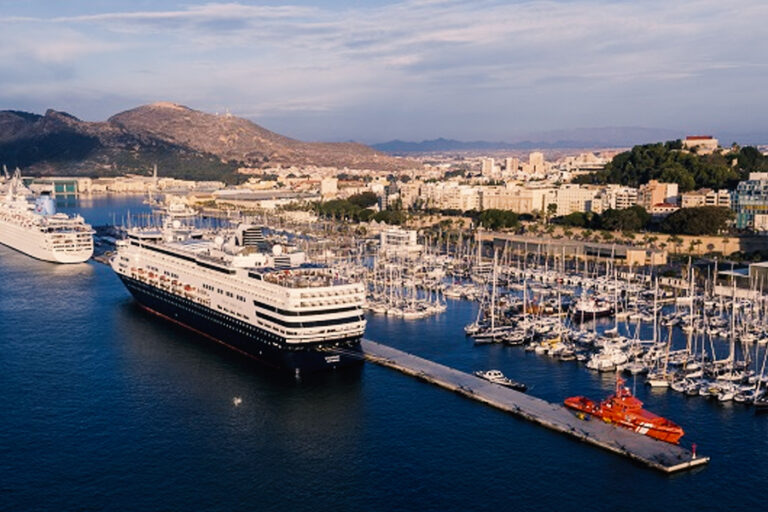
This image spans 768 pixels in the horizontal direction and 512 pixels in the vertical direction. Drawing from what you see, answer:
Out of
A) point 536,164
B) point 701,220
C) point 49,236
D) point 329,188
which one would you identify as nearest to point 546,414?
point 701,220

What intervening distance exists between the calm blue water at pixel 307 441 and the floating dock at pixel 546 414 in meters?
0.35

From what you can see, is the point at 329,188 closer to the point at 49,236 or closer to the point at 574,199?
the point at 574,199

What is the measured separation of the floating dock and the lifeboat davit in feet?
0.73

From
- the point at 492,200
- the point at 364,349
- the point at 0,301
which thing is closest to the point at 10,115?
the point at 492,200

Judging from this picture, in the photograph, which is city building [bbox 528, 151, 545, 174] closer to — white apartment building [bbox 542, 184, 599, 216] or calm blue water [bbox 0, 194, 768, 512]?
white apartment building [bbox 542, 184, 599, 216]

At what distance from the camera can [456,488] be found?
17344 mm

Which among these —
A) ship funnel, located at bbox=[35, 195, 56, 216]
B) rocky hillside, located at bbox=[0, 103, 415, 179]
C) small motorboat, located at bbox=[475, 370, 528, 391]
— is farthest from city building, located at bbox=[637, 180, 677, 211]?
rocky hillside, located at bbox=[0, 103, 415, 179]

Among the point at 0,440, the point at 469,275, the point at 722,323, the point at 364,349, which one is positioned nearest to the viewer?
the point at 0,440

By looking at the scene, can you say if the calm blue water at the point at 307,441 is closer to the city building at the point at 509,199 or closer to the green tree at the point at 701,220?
the green tree at the point at 701,220

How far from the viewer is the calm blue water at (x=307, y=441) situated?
55.6 ft

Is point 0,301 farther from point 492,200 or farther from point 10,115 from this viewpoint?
point 10,115

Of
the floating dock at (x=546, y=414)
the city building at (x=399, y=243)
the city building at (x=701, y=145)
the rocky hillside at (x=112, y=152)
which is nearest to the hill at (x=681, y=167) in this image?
the city building at (x=701, y=145)

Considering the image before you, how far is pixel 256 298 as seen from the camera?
2505 cm

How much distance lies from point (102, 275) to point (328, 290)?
1067 inches
